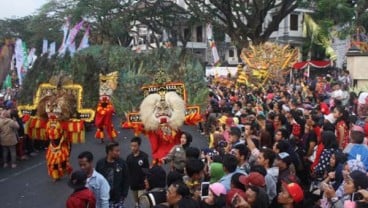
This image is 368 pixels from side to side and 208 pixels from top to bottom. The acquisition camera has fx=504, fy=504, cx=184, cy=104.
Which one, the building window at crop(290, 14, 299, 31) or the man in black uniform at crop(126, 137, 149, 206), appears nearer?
the man in black uniform at crop(126, 137, 149, 206)

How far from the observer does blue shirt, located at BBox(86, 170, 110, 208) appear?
541cm

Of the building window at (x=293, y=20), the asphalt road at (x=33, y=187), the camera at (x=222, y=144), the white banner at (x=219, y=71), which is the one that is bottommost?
the asphalt road at (x=33, y=187)

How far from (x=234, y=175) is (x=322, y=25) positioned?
23941mm

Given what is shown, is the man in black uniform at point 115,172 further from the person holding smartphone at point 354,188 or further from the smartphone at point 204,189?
the person holding smartphone at point 354,188

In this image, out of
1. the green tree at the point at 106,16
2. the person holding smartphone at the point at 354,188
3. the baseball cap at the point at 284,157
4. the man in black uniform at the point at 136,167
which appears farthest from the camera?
the green tree at the point at 106,16

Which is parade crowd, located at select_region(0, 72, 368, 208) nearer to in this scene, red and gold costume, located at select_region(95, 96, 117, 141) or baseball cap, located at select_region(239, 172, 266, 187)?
baseball cap, located at select_region(239, 172, 266, 187)

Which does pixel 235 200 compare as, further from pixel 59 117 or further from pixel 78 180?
pixel 59 117

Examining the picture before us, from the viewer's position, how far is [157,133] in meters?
8.27

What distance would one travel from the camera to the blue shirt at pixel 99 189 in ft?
17.8

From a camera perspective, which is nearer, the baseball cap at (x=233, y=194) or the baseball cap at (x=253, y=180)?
the baseball cap at (x=233, y=194)

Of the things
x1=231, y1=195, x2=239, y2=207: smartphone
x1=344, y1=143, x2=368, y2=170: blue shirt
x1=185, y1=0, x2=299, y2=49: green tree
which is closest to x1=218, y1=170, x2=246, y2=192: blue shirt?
x1=231, y1=195, x2=239, y2=207: smartphone

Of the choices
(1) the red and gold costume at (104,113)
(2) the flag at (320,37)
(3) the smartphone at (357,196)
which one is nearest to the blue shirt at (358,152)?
(3) the smartphone at (357,196)

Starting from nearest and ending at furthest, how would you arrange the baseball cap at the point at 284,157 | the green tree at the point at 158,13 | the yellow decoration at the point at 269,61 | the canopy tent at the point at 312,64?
the baseball cap at the point at 284,157, the yellow decoration at the point at 269,61, the canopy tent at the point at 312,64, the green tree at the point at 158,13

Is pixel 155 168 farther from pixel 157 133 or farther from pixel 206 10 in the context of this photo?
pixel 206 10
